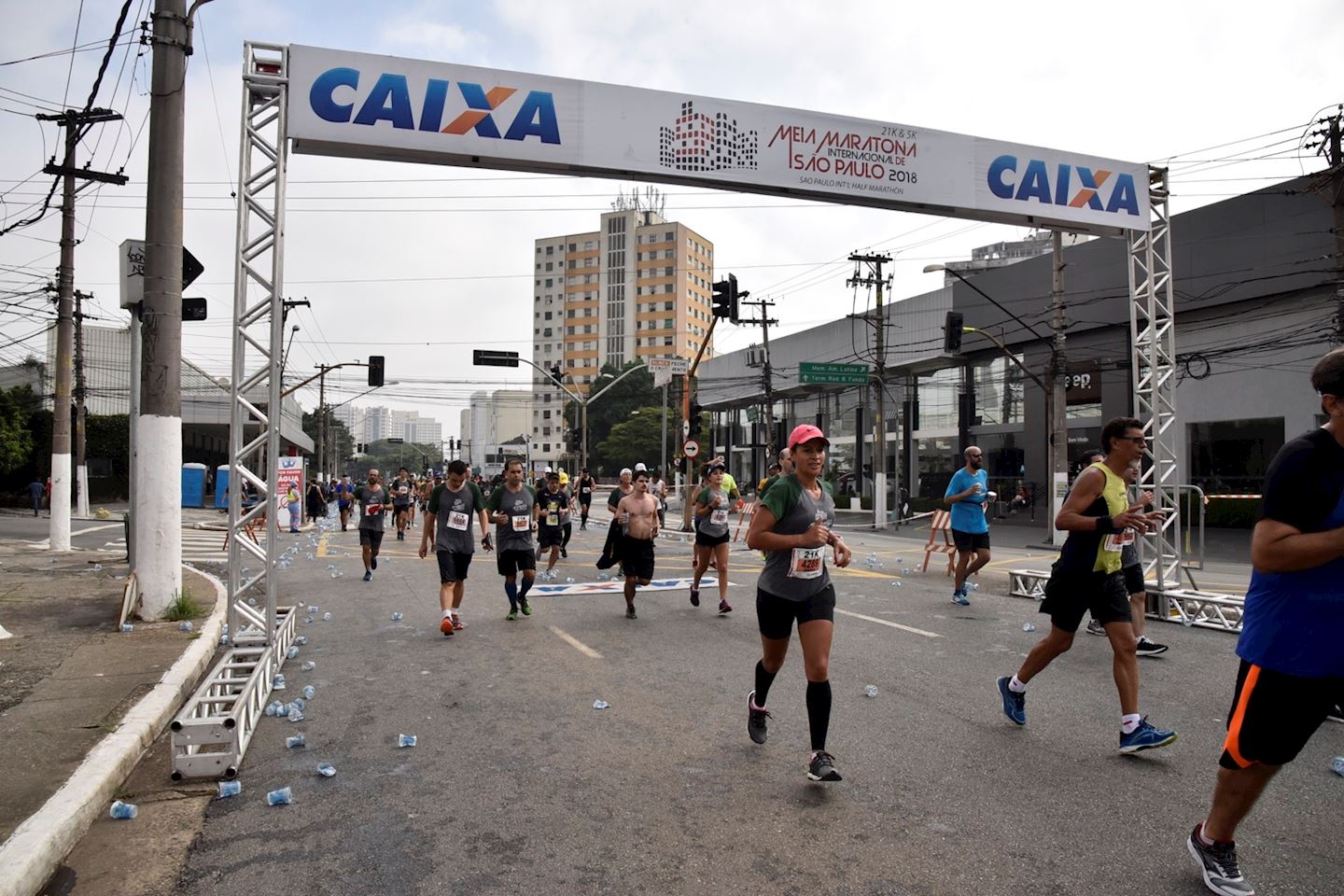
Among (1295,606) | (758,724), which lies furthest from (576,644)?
(1295,606)

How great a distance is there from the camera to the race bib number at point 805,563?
4578 mm

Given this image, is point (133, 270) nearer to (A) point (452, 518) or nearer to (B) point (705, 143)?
(A) point (452, 518)

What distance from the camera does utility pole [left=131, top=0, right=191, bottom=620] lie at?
810cm

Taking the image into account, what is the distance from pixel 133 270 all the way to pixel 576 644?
224 inches

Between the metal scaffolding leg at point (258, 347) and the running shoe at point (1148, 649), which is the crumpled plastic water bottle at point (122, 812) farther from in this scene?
the running shoe at point (1148, 649)

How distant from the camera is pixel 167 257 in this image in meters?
8.22

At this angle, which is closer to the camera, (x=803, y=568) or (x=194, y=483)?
(x=803, y=568)

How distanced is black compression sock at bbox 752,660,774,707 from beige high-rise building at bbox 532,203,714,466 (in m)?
104

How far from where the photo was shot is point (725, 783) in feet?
14.3

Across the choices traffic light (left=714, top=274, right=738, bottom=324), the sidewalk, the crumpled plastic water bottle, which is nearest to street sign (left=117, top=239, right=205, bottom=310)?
the sidewalk

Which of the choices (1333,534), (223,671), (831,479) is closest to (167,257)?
(223,671)

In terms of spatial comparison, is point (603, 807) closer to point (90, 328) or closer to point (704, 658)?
point (704, 658)

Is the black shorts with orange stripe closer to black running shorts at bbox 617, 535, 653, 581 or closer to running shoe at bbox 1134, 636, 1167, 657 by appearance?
running shoe at bbox 1134, 636, 1167, 657

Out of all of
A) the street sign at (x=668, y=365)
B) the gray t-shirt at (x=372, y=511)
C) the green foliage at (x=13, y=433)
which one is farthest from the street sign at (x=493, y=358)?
the green foliage at (x=13, y=433)
